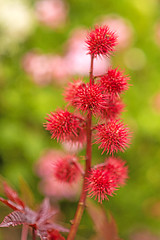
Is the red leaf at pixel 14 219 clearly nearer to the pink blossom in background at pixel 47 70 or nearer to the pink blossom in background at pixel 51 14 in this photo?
the pink blossom in background at pixel 47 70

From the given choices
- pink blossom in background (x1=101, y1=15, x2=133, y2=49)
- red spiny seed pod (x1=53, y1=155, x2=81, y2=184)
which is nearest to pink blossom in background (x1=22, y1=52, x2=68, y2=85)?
pink blossom in background (x1=101, y1=15, x2=133, y2=49)

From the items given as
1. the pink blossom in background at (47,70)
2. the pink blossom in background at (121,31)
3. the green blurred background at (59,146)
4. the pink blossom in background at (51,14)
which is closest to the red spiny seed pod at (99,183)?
the green blurred background at (59,146)

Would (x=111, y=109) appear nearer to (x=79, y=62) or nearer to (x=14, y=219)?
(x=14, y=219)

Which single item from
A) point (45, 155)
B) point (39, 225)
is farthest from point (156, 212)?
point (39, 225)

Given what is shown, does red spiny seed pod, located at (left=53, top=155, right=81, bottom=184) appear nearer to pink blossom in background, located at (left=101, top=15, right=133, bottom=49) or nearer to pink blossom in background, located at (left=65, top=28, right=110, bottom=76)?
pink blossom in background, located at (left=65, top=28, right=110, bottom=76)

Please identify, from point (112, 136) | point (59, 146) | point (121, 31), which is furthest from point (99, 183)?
point (121, 31)

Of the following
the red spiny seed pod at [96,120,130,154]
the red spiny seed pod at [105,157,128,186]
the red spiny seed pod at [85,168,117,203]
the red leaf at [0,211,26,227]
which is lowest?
the red leaf at [0,211,26,227]
